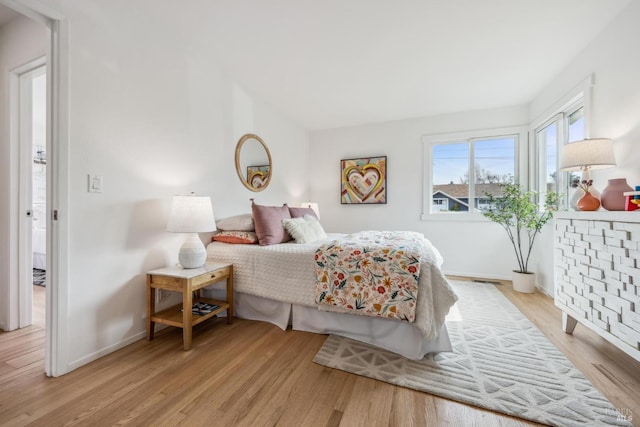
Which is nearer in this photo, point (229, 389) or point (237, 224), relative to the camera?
point (229, 389)

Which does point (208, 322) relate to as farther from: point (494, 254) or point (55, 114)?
point (494, 254)

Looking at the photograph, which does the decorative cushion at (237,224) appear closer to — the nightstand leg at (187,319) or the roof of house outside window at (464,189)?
the nightstand leg at (187,319)

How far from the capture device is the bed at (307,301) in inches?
67.4

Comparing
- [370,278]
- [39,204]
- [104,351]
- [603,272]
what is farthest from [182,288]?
[39,204]

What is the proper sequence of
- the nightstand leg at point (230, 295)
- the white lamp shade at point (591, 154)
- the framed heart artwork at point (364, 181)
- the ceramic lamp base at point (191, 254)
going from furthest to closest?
the framed heart artwork at point (364, 181) → the nightstand leg at point (230, 295) → the ceramic lamp base at point (191, 254) → the white lamp shade at point (591, 154)

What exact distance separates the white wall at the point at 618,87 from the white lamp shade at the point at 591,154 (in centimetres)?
12

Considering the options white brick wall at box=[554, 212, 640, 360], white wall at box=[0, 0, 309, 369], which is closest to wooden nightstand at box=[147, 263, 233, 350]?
white wall at box=[0, 0, 309, 369]

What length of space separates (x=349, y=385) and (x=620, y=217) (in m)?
1.74

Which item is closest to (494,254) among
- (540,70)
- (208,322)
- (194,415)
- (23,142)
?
(540,70)

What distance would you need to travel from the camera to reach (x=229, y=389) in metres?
1.45

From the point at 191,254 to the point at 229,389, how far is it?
99 cm

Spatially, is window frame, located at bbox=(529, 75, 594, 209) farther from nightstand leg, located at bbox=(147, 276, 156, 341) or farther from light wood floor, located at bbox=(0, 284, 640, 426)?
nightstand leg, located at bbox=(147, 276, 156, 341)

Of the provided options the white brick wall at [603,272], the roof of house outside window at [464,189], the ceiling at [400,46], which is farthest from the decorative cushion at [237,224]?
the roof of house outside window at [464,189]

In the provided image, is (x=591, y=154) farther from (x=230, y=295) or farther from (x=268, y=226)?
(x=230, y=295)
